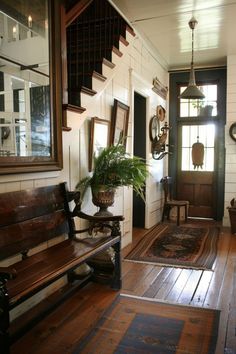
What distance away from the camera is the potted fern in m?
3.03

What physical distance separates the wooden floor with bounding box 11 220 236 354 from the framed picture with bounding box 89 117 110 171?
4.01ft

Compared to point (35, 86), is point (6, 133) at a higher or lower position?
lower

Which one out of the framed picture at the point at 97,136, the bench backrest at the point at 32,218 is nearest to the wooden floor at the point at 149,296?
the bench backrest at the point at 32,218

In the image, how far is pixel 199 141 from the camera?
6297mm

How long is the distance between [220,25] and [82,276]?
141 inches

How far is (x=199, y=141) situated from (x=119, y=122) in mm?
2820

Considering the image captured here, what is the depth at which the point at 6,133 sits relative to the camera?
2.33 m

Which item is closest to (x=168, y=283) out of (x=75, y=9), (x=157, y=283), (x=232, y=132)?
(x=157, y=283)

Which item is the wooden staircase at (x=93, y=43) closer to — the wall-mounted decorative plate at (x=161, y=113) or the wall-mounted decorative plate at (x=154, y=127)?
the wall-mounted decorative plate at (x=154, y=127)

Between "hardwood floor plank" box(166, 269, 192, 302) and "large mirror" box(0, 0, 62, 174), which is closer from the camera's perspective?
"large mirror" box(0, 0, 62, 174)

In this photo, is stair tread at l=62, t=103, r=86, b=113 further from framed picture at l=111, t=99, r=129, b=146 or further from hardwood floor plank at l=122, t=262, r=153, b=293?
hardwood floor plank at l=122, t=262, r=153, b=293

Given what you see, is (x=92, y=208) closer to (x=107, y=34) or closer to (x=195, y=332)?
(x=195, y=332)

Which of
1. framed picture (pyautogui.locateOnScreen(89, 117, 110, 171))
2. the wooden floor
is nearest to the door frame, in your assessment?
the wooden floor

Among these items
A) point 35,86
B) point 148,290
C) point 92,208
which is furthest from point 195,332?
point 35,86
